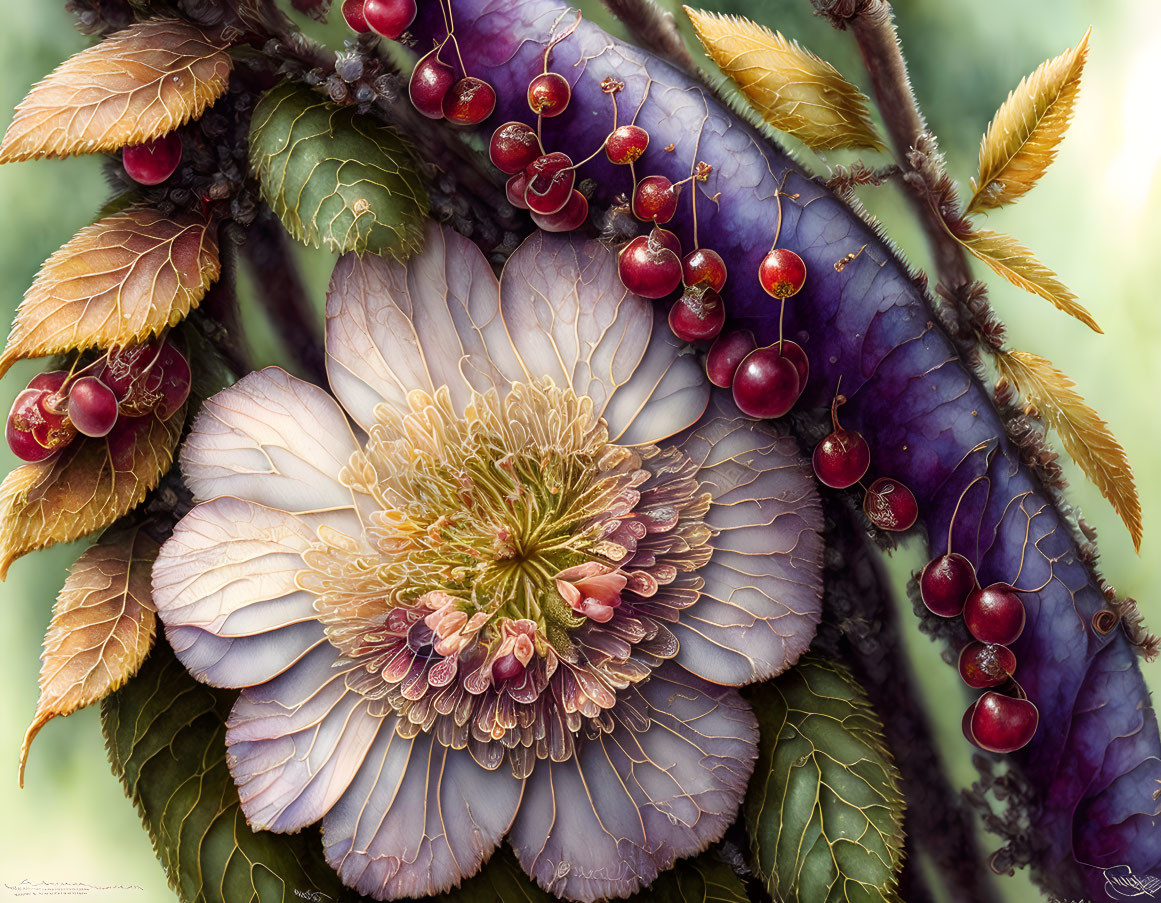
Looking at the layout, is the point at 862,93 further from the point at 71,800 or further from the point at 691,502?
the point at 71,800

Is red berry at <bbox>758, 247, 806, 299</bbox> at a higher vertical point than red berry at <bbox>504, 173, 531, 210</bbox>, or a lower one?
higher

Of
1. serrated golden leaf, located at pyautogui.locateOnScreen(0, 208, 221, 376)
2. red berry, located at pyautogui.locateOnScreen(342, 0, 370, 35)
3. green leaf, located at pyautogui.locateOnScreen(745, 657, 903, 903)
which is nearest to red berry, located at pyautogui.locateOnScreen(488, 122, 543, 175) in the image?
red berry, located at pyautogui.locateOnScreen(342, 0, 370, 35)

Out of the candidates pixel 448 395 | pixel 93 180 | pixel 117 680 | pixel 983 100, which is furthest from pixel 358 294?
pixel 983 100

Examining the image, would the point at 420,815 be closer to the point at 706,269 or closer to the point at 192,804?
the point at 192,804

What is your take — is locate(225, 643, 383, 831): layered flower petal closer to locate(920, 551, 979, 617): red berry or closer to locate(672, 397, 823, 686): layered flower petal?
locate(672, 397, 823, 686): layered flower petal

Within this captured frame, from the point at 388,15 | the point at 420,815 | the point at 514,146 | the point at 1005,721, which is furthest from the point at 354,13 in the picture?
the point at 1005,721
